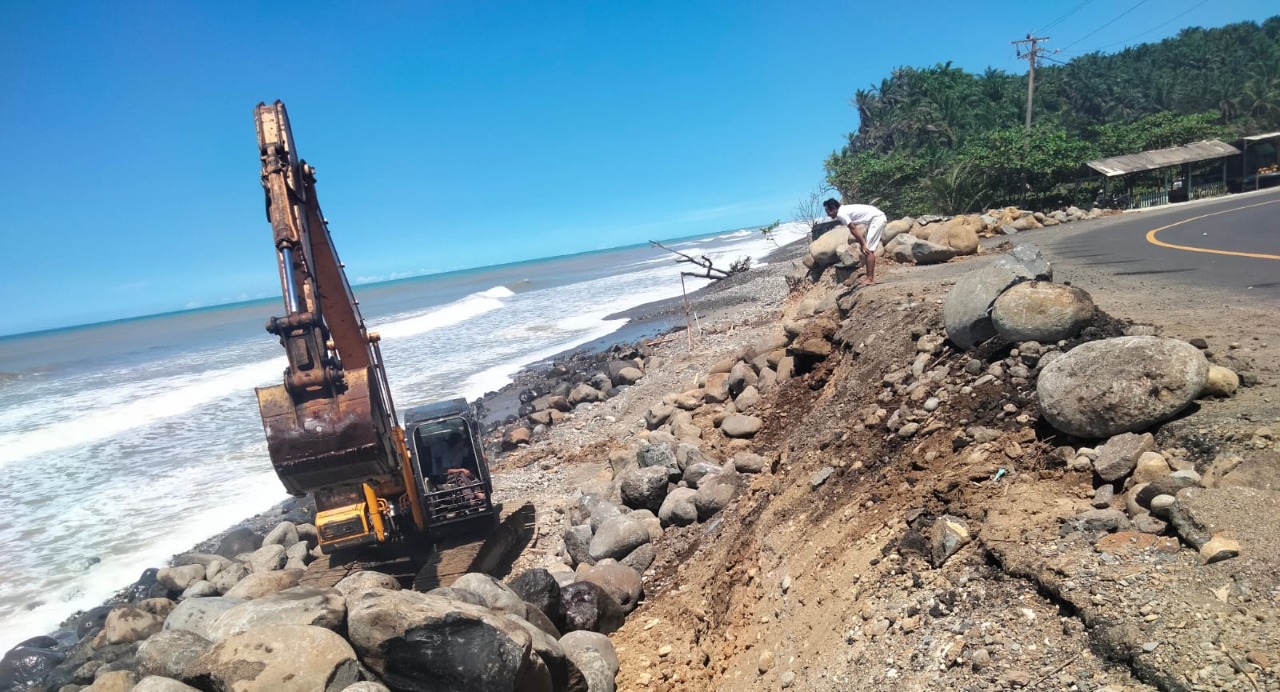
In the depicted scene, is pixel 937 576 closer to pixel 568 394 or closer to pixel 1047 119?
pixel 568 394

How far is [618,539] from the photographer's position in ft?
26.8

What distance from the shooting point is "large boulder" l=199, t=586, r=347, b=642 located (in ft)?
15.5

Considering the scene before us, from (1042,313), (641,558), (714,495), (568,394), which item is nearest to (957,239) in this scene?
(714,495)

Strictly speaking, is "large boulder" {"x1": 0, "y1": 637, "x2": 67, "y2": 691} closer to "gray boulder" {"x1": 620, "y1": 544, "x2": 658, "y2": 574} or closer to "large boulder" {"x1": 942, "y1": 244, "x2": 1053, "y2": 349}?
"gray boulder" {"x1": 620, "y1": 544, "x2": 658, "y2": 574}

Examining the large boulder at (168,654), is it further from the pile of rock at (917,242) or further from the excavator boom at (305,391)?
the pile of rock at (917,242)

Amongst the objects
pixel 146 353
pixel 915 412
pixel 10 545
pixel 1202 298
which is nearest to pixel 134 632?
pixel 10 545

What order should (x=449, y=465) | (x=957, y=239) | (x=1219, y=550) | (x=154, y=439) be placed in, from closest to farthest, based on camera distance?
(x=1219, y=550) < (x=449, y=465) < (x=957, y=239) < (x=154, y=439)

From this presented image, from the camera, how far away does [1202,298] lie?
8.23m

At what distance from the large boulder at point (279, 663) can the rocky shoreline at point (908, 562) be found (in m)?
0.01

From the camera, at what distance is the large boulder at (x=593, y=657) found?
5.46 metres

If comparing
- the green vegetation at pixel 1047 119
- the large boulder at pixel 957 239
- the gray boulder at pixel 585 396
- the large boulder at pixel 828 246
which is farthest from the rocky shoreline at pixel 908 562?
the green vegetation at pixel 1047 119

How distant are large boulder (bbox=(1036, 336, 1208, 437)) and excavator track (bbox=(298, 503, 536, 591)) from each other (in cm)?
591

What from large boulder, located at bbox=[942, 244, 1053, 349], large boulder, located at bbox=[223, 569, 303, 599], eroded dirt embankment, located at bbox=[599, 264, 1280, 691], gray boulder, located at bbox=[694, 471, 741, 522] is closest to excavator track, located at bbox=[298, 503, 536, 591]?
large boulder, located at bbox=[223, 569, 303, 599]

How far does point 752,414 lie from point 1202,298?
17.0ft
